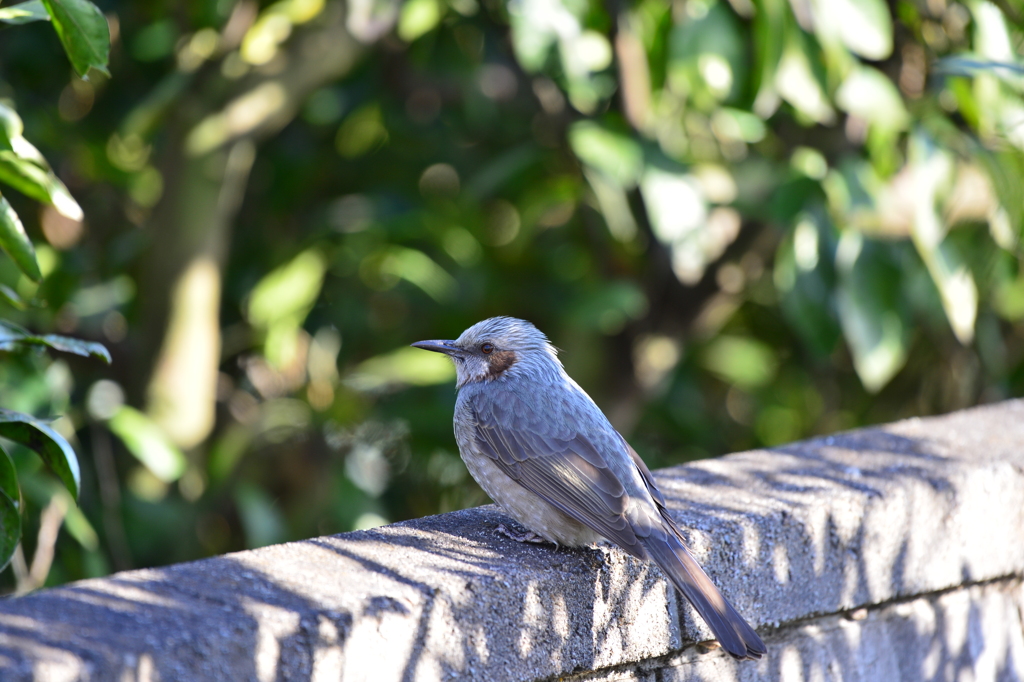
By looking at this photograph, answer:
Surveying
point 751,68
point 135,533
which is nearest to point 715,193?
point 751,68

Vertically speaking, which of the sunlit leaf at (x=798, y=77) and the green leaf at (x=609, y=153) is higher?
the sunlit leaf at (x=798, y=77)

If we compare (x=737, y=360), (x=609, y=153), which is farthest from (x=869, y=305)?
(x=737, y=360)

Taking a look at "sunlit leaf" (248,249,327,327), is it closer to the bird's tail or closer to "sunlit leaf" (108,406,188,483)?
"sunlit leaf" (108,406,188,483)

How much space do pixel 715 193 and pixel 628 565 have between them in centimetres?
284

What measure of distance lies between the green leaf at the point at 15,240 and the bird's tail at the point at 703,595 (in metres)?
1.56

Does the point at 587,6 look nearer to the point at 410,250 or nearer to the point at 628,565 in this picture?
the point at 410,250

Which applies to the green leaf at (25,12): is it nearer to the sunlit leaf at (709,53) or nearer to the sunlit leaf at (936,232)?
the sunlit leaf at (709,53)

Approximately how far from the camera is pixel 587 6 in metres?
4.37

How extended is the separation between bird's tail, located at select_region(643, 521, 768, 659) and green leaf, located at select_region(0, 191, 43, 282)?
5.13 feet

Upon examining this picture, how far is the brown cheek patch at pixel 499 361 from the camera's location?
3045 mm

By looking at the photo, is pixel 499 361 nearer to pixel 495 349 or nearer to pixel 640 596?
pixel 495 349

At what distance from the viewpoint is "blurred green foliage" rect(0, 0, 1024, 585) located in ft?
13.4

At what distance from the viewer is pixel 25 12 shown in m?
2.11

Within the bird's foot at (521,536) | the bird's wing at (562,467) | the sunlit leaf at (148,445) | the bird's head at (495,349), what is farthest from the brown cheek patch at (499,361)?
the sunlit leaf at (148,445)
